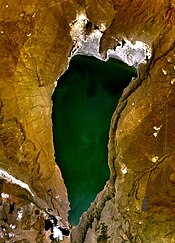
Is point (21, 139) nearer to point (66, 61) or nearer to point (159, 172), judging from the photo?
point (66, 61)

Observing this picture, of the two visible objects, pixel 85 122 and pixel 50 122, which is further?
pixel 85 122

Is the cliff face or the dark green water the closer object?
the cliff face

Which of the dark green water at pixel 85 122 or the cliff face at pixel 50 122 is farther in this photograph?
the dark green water at pixel 85 122

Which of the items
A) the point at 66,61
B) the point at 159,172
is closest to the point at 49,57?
the point at 66,61

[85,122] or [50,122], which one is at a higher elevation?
[85,122]
